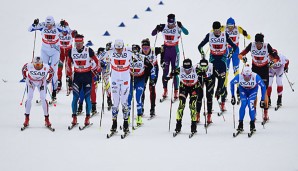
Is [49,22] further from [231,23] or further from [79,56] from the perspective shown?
[231,23]

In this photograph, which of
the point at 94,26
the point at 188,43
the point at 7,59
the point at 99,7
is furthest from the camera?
the point at 99,7

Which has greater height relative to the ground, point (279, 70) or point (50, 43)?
point (50, 43)

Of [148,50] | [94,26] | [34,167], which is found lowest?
[34,167]

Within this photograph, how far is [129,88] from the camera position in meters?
16.1

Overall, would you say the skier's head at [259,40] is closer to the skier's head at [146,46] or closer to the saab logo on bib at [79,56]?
the skier's head at [146,46]

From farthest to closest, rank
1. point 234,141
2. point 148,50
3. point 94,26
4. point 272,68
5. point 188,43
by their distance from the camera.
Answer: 1. point 94,26
2. point 188,43
3. point 272,68
4. point 148,50
5. point 234,141

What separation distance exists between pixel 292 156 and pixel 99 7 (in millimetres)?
20540

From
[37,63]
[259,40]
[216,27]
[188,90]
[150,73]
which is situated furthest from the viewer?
[216,27]

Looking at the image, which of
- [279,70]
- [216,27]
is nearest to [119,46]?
[216,27]

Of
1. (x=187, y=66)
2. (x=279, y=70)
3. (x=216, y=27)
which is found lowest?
(x=187, y=66)

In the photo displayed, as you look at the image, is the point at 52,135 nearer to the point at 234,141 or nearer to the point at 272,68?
the point at 234,141

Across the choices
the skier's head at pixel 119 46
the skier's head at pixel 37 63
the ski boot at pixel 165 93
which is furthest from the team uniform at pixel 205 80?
the skier's head at pixel 37 63

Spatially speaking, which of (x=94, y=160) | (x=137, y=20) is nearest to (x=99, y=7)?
(x=137, y=20)

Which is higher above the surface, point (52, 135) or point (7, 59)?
point (7, 59)
